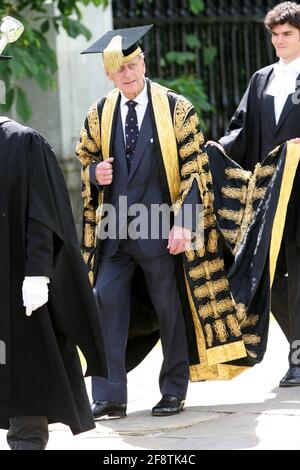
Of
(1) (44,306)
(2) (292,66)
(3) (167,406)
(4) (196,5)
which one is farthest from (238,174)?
(4) (196,5)

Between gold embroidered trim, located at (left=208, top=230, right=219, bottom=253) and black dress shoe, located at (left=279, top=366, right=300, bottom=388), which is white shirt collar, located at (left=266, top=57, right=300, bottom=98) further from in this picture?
black dress shoe, located at (left=279, top=366, right=300, bottom=388)

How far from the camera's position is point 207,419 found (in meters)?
6.66

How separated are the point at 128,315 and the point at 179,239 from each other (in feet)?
1.70

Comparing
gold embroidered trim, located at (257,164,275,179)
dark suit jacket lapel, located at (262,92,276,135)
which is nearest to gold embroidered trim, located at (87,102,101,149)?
gold embroidered trim, located at (257,164,275,179)

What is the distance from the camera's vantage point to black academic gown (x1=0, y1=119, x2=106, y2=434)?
17.5ft

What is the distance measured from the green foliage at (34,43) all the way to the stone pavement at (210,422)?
2.63 meters

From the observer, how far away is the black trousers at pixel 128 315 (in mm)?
6828

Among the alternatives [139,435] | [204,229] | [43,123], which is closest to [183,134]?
[204,229]

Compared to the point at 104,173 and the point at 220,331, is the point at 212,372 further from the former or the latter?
the point at 104,173

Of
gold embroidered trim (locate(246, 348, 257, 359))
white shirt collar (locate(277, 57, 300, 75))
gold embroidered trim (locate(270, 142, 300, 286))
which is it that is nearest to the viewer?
gold embroidered trim (locate(246, 348, 257, 359))

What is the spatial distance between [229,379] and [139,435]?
91 cm

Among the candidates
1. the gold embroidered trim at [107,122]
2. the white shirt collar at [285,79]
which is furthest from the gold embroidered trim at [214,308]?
the white shirt collar at [285,79]

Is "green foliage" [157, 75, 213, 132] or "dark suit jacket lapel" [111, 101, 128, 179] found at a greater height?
"green foliage" [157, 75, 213, 132]

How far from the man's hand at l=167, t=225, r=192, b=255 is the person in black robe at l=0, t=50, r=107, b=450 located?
1247mm
